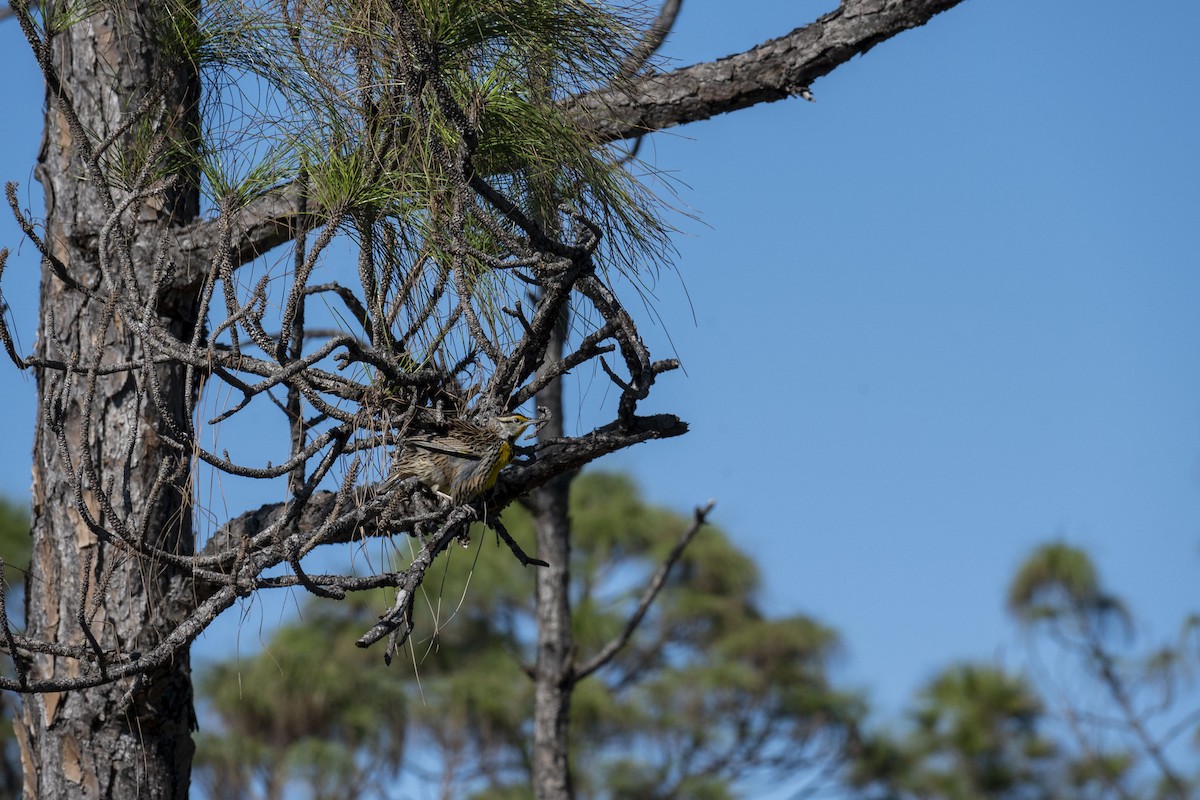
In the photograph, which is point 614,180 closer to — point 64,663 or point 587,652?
point 64,663

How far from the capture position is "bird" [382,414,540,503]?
2.77 meters

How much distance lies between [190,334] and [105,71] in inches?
31.1

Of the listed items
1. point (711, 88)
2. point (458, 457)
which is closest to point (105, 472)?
point (458, 457)

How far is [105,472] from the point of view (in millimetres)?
3445

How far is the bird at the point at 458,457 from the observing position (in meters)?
2.77

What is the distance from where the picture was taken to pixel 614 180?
3.04 meters

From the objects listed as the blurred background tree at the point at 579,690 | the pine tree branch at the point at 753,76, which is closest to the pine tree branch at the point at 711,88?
the pine tree branch at the point at 753,76

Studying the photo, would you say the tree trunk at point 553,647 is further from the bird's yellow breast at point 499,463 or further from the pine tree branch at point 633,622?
the bird's yellow breast at point 499,463

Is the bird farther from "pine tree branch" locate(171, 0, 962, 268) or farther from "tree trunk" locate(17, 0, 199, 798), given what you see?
"pine tree branch" locate(171, 0, 962, 268)

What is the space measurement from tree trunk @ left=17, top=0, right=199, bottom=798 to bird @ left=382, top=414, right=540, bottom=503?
2.05 feet

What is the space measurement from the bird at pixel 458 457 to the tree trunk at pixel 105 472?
2.05 feet

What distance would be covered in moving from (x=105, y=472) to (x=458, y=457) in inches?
48.5

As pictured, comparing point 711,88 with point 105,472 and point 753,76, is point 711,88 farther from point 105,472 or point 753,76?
point 105,472

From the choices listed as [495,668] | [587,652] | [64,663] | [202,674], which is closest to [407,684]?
[495,668]
